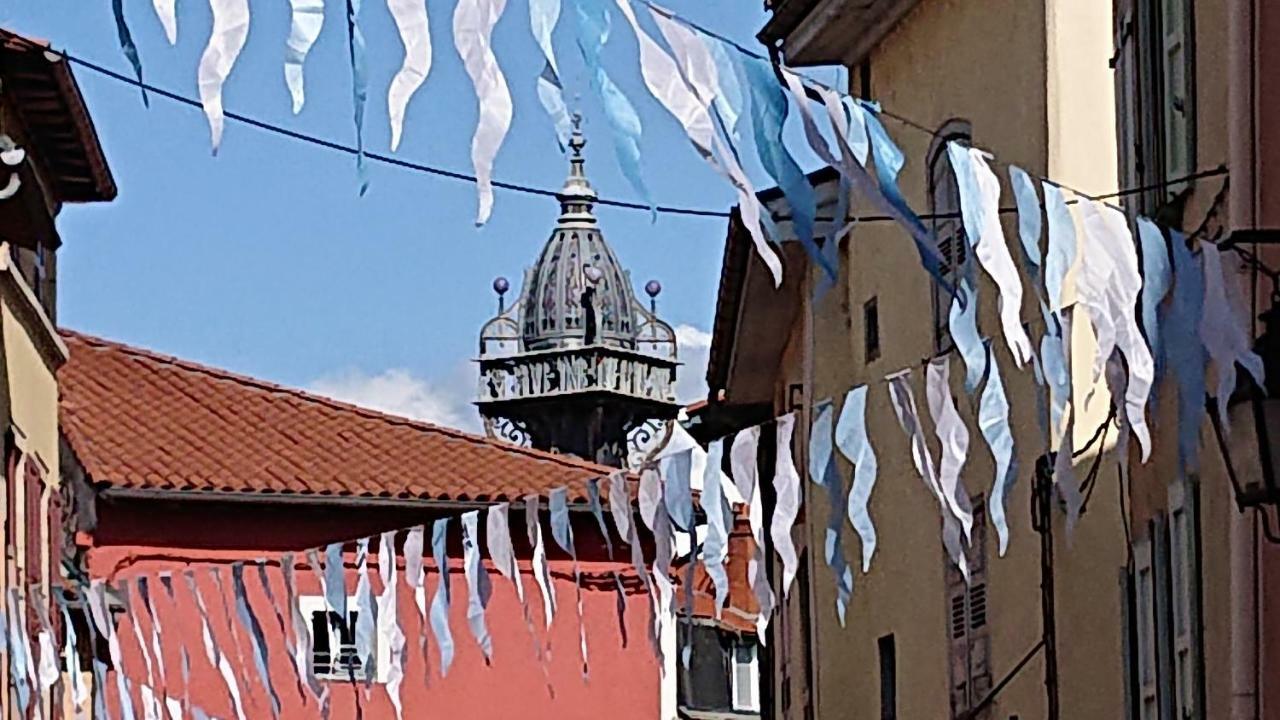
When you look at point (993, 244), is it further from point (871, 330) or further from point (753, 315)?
point (753, 315)

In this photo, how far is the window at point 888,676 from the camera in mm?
22000

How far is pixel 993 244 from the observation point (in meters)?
9.61

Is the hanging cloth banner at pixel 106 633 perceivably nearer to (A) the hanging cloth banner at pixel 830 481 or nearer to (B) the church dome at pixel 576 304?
(A) the hanging cloth banner at pixel 830 481

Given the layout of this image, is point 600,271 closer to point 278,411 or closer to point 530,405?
point 530,405

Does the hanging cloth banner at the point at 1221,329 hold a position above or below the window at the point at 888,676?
above

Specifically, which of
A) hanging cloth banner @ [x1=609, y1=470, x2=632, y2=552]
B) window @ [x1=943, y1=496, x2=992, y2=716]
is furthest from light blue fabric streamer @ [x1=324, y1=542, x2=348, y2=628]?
window @ [x1=943, y1=496, x2=992, y2=716]

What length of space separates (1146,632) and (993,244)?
593 centimetres

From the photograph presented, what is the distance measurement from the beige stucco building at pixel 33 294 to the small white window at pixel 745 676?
14.4m

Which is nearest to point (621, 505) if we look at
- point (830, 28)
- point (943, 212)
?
point (943, 212)

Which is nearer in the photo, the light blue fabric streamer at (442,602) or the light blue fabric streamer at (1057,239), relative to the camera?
the light blue fabric streamer at (1057,239)

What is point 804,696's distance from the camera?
25391 mm

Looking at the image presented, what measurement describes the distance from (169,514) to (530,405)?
55992 mm

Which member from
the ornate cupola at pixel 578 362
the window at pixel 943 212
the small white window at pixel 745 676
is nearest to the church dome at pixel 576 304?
the ornate cupola at pixel 578 362

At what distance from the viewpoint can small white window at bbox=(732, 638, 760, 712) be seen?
38.3 m
